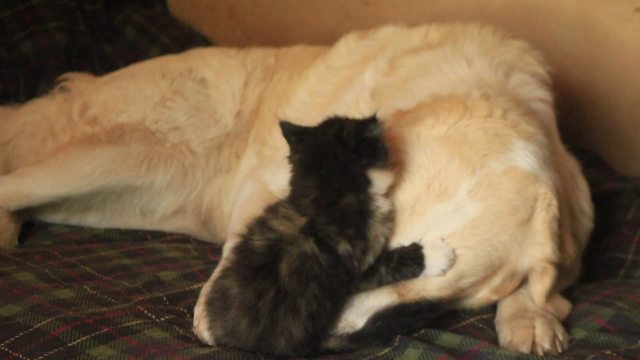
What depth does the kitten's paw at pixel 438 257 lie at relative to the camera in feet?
5.16

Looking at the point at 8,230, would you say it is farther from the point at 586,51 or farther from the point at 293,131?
the point at 586,51

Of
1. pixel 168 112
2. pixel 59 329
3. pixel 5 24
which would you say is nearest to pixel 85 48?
pixel 5 24

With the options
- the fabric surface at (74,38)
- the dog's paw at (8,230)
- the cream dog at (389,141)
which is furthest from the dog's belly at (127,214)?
the fabric surface at (74,38)

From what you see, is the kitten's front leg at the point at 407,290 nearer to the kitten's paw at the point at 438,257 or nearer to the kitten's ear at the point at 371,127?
the kitten's paw at the point at 438,257

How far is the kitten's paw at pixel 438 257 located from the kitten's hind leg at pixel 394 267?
0.01m

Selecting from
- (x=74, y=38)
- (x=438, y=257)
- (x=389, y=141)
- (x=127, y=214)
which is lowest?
(x=127, y=214)

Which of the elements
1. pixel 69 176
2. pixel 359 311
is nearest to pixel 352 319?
pixel 359 311

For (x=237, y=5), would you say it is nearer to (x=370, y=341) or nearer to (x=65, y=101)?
(x=65, y=101)

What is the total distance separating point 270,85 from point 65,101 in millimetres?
755

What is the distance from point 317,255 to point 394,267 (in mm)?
179

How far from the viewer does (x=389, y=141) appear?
70.1 inches

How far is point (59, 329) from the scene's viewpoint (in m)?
1.62

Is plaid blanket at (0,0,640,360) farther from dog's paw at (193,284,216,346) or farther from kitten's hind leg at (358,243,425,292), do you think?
kitten's hind leg at (358,243,425,292)

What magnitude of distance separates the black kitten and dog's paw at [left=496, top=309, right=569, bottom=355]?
28 cm
